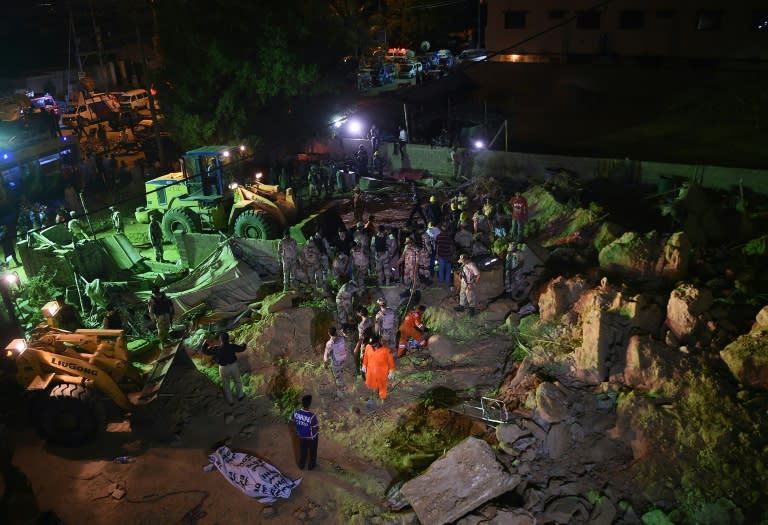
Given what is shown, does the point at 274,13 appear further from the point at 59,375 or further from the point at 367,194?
the point at 59,375

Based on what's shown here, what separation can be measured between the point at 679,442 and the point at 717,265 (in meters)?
4.68

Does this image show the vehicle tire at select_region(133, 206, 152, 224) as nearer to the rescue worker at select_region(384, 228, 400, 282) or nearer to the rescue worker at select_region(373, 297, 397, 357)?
the rescue worker at select_region(384, 228, 400, 282)

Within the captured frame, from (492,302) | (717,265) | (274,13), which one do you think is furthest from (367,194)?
(717,265)

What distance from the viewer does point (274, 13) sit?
21547 millimetres

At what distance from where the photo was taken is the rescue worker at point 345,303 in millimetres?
11609

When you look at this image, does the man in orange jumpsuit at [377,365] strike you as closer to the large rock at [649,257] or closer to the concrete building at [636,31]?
the large rock at [649,257]

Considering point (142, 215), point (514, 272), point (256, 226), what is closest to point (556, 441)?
point (514, 272)

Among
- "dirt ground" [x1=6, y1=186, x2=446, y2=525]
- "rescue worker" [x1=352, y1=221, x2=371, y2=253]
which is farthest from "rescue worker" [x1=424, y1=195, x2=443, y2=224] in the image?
"dirt ground" [x1=6, y1=186, x2=446, y2=525]

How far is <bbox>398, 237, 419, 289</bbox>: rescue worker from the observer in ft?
40.5

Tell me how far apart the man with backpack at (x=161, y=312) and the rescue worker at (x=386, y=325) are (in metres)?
4.80

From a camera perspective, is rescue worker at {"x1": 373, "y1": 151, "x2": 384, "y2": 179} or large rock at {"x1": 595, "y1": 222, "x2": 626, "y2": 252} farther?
rescue worker at {"x1": 373, "y1": 151, "x2": 384, "y2": 179}

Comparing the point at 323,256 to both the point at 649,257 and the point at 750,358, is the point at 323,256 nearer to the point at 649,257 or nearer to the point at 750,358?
the point at 649,257

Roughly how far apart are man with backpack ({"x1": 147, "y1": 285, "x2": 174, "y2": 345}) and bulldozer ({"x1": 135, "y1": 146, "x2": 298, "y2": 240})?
4035 millimetres

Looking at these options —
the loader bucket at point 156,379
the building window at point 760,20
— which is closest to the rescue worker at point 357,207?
the loader bucket at point 156,379
